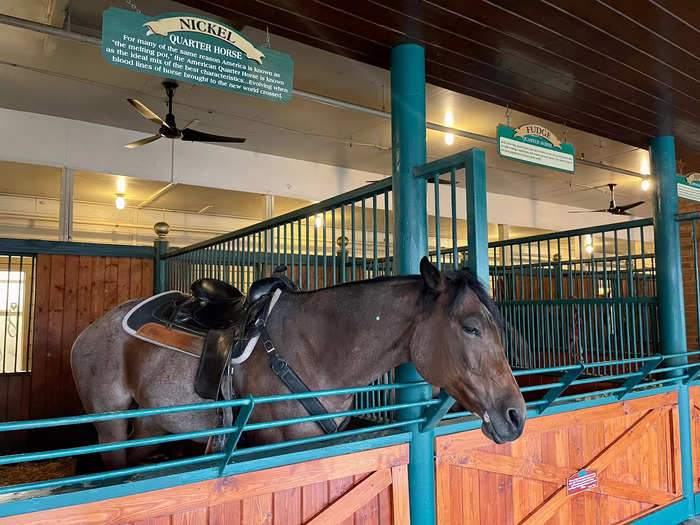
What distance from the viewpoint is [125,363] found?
257cm

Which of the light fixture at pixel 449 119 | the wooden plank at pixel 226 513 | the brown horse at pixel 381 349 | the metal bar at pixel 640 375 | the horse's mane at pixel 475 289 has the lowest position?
the wooden plank at pixel 226 513

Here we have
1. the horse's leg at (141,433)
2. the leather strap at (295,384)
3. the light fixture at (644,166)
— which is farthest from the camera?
the light fixture at (644,166)

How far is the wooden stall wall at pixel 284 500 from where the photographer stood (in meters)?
1.25

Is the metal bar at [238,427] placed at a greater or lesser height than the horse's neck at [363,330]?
lesser

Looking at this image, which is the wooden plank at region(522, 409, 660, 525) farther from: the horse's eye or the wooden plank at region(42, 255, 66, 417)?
the wooden plank at region(42, 255, 66, 417)

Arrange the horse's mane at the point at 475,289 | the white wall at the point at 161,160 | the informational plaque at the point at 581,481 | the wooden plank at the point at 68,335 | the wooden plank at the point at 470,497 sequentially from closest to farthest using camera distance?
the horse's mane at the point at 475,289 → the wooden plank at the point at 470,497 → the informational plaque at the point at 581,481 → the wooden plank at the point at 68,335 → the white wall at the point at 161,160

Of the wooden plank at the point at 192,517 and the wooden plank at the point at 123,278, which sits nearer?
the wooden plank at the point at 192,517

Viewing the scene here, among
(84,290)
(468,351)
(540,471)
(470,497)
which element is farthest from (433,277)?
(84,290)

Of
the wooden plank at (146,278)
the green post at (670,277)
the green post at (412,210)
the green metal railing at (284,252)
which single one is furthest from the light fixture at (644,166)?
the wooden plank at (146,278)

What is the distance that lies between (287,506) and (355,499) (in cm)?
25

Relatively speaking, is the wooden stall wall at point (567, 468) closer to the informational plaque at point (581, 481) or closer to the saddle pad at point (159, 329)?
the informational plaque at point (581, 481)

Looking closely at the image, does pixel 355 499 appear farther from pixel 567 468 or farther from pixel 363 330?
pixel 567 468

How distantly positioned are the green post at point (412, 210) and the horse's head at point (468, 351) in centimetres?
33

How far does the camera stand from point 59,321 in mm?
4340
